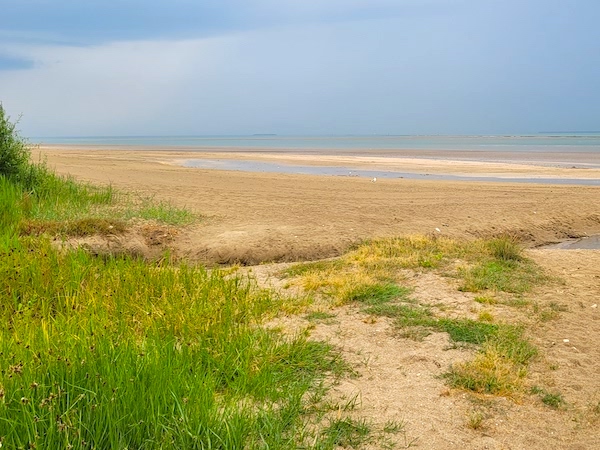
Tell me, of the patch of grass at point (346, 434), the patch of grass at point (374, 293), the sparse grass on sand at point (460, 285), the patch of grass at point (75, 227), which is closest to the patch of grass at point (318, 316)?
the sparse grass on sand at point (460, 285)

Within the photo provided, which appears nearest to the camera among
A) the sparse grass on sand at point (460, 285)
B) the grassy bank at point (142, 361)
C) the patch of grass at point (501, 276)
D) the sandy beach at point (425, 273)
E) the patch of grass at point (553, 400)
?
the grassy bank at point (142, 361)

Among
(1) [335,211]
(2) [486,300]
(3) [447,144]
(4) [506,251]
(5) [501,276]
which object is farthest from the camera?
(3) [447,144]

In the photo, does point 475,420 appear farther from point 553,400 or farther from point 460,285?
point 460,285

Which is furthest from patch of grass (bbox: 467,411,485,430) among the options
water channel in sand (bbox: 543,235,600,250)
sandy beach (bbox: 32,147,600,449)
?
water channel in sand (bbox: 543,235,600,250)

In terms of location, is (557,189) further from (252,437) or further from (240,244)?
(252,437)

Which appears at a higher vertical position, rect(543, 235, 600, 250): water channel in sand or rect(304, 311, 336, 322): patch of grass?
rect(304, 311, 336, 322): patch of grass

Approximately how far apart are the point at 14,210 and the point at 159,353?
22.4ft

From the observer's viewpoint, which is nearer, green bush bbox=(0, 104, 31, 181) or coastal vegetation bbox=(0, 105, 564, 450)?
coastal vegetation bbox=(0, 105, 564, 450)

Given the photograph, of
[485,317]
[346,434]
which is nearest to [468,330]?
[485,317]

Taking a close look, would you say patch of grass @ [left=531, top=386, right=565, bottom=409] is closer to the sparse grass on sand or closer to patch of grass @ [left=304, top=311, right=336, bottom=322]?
the sparse grass on sand

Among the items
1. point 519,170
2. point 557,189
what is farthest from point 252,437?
point 519,170

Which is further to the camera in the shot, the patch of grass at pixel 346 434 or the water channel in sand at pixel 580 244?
the water channel in sand at pixel 580 244

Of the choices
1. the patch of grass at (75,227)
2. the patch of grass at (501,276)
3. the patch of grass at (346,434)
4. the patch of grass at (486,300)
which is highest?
the patch of grass at (75,227)

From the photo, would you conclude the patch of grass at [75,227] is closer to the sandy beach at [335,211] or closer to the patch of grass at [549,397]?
the sandy beach at [335,211]
